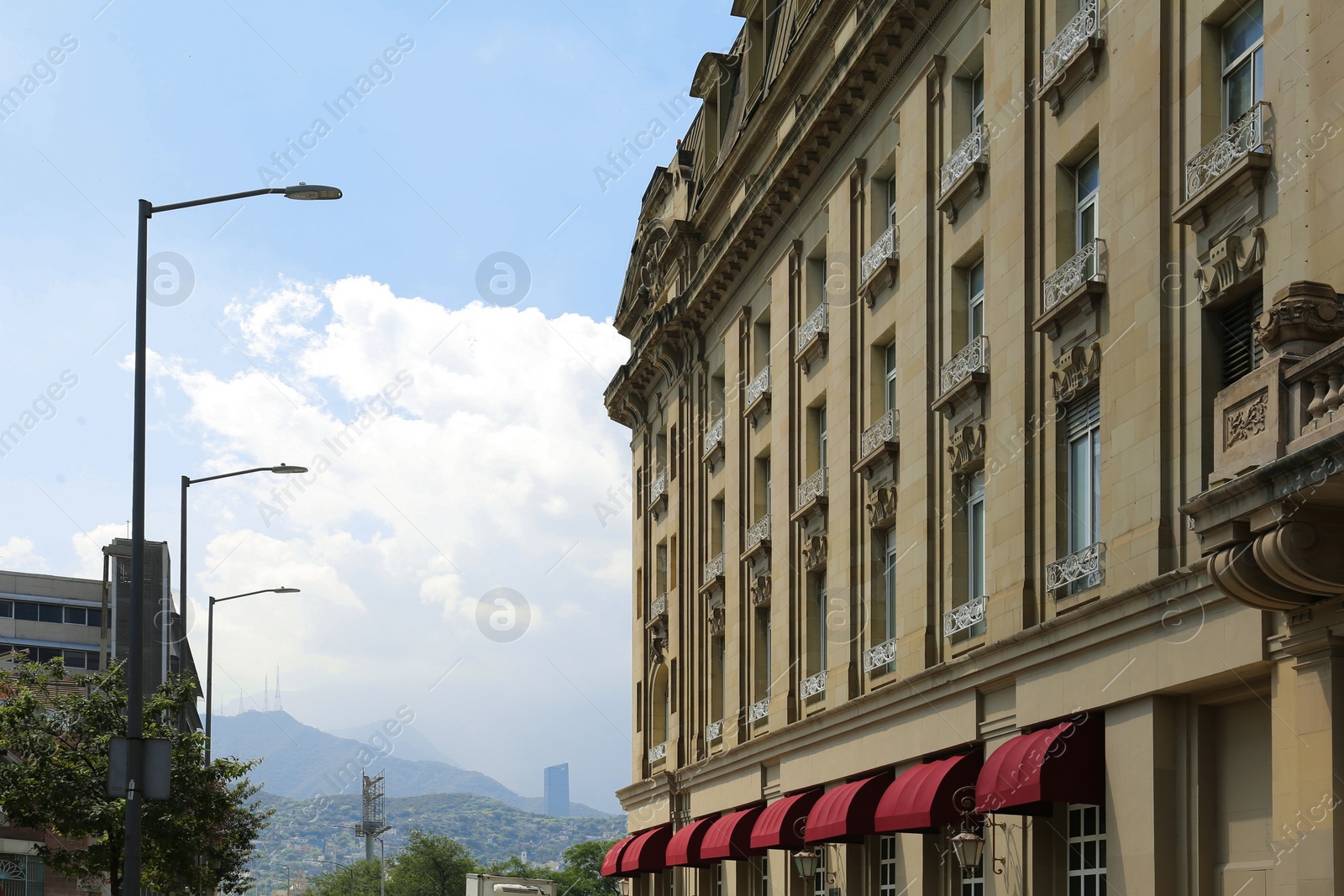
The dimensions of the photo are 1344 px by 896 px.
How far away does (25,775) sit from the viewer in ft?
93.1

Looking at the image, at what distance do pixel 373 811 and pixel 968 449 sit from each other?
137m

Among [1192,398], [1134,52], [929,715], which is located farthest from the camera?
[929,715]

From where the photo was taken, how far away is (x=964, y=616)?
24703 millimetres

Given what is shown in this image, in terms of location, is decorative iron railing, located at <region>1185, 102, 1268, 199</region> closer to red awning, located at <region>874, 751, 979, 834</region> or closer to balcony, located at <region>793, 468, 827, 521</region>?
red awning, located at <region>874, 751, 979, 834</region>

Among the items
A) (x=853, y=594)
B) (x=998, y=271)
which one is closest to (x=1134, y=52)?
(x=998, y=271)

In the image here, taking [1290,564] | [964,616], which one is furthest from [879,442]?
[1290,564]

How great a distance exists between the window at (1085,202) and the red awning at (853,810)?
10.8 m

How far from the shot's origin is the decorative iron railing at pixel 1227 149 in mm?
17172

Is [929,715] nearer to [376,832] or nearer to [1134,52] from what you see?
[1134,52]

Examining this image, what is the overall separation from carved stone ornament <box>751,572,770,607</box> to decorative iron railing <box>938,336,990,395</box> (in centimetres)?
1154

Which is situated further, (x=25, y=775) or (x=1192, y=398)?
(x=25, y=775)

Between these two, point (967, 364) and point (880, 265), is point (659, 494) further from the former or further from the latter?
point (967, 364)

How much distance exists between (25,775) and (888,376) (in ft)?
57.0

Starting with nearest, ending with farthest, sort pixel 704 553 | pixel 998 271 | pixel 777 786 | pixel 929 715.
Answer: pixel 998 271
pixel 929 715
pixel 777 786
pixel 704 553
